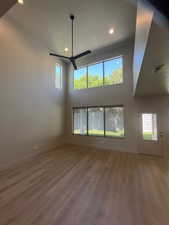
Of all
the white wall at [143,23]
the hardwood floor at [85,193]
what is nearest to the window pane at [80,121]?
the hardwood floor at [85,193]

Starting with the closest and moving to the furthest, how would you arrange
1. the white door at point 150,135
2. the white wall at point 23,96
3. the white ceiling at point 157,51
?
the white ceiling at point 157,51 → the white wall at point 23,96 → the white door at point 150,135

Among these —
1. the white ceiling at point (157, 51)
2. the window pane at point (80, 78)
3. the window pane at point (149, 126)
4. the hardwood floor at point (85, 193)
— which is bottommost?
the hardwood floor at point (85, 193)

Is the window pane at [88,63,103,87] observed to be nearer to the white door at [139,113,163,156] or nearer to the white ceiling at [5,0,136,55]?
the white ceiling at [5,0,136,55]

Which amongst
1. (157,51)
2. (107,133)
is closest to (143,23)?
(157,51)

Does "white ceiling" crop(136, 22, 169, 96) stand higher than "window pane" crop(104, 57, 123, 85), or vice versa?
"window pane" crop(104, 57, 123, 85)

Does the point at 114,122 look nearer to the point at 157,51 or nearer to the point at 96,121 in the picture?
the point at 96,121

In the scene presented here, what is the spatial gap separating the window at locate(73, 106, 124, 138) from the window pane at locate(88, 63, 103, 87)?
1320 millimetres

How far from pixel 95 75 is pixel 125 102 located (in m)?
2.24

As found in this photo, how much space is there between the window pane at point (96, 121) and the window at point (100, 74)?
1379mm

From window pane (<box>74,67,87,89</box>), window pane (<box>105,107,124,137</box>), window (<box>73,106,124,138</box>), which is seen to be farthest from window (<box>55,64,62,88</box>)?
window pane (<box>105,107,124,137</box>)

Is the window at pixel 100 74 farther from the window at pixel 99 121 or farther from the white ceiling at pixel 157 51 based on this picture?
the white ceiling at pixel 157 51

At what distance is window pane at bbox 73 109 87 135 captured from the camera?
6.19m

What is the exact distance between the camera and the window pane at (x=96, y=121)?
573cm

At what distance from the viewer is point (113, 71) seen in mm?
5523
